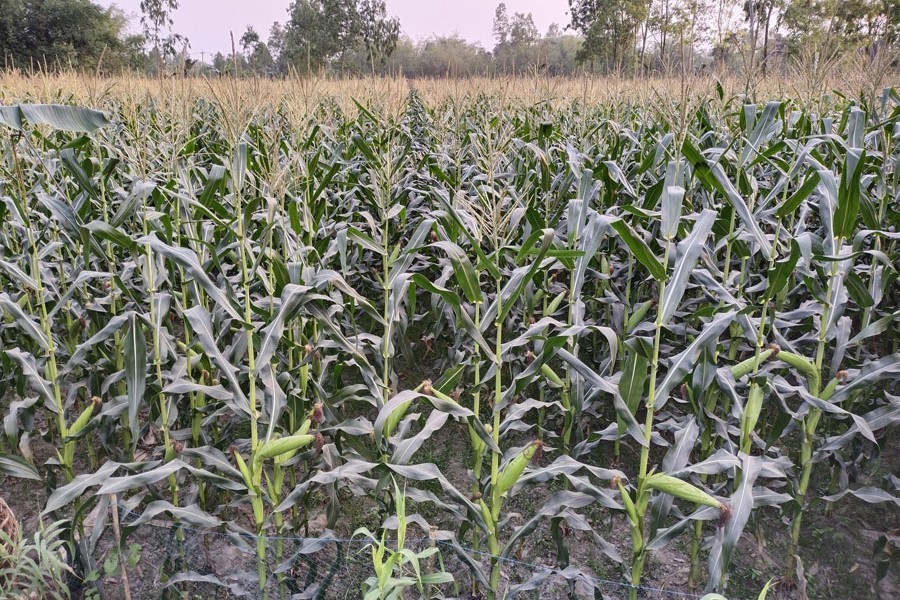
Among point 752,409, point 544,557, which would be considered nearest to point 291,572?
point 544,557

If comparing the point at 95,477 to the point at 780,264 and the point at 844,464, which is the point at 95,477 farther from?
the point at 844,464

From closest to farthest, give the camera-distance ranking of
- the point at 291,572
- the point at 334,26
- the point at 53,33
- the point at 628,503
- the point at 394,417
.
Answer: the point at 628,503, the point at 394,417, the point at 291,572, the point at 53,33, the point at 334,26

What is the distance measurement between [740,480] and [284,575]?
201 centimetres

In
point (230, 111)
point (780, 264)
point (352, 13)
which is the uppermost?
point (352, 13)

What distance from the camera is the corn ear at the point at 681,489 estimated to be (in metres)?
2.08

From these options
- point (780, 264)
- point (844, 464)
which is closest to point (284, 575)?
point (780, 264)

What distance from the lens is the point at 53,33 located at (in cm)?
3534

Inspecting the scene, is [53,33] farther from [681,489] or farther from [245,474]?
[681,489]

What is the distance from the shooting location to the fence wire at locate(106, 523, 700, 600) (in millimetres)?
2568

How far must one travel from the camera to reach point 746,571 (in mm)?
3084

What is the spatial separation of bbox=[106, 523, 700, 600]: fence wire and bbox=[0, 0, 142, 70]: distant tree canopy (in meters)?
37.6

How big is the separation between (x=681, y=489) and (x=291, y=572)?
5.86 ft

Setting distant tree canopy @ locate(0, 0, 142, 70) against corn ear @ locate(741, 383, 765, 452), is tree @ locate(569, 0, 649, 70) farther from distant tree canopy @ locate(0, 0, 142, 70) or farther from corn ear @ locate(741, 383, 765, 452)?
corn ear @ locate(741, 383, 765, 452)

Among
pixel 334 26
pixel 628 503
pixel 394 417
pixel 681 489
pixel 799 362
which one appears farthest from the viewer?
pixel 334 26
